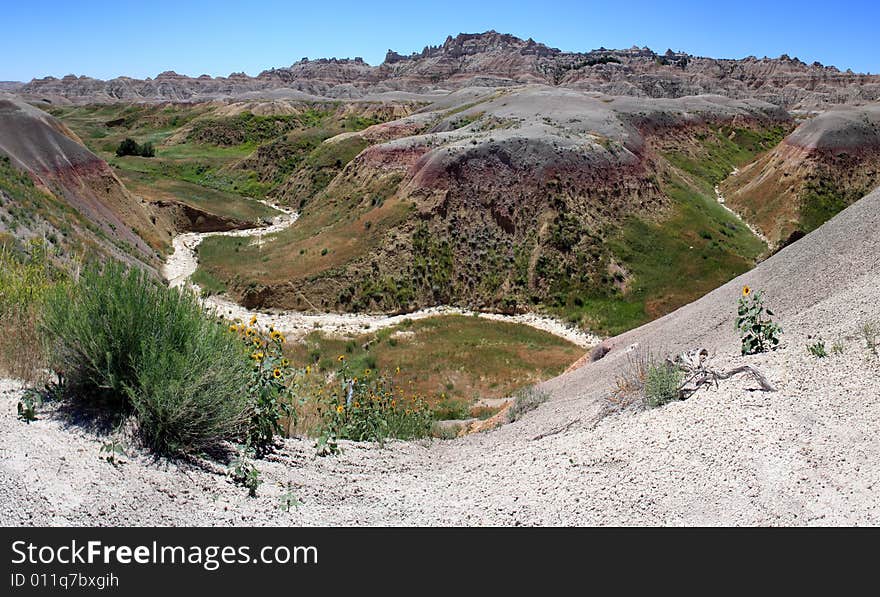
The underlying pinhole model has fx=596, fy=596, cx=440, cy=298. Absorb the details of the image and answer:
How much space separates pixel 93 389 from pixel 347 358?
660 inches

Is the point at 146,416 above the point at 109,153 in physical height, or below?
below

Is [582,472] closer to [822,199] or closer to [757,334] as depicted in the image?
[757,334]

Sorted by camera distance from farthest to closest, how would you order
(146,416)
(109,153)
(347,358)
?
(109,153) < (347,358) < (146,416)

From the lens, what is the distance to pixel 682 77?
13075 cm

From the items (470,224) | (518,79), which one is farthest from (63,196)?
(518,79)

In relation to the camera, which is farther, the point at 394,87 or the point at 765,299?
the point at 394,87

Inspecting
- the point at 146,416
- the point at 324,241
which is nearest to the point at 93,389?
the point at 146,416

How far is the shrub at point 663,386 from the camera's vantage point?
6535mm

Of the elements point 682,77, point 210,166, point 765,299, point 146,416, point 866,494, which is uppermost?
point 682,77

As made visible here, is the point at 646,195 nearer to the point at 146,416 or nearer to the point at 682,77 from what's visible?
the point at 146,416

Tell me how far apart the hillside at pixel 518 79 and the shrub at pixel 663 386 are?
117 meters

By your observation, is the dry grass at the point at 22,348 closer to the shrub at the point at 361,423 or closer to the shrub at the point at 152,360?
the shrub at the point at 152,360

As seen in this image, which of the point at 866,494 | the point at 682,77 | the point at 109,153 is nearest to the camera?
the point at 866,494

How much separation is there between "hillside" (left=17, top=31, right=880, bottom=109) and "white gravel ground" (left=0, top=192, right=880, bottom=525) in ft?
386
